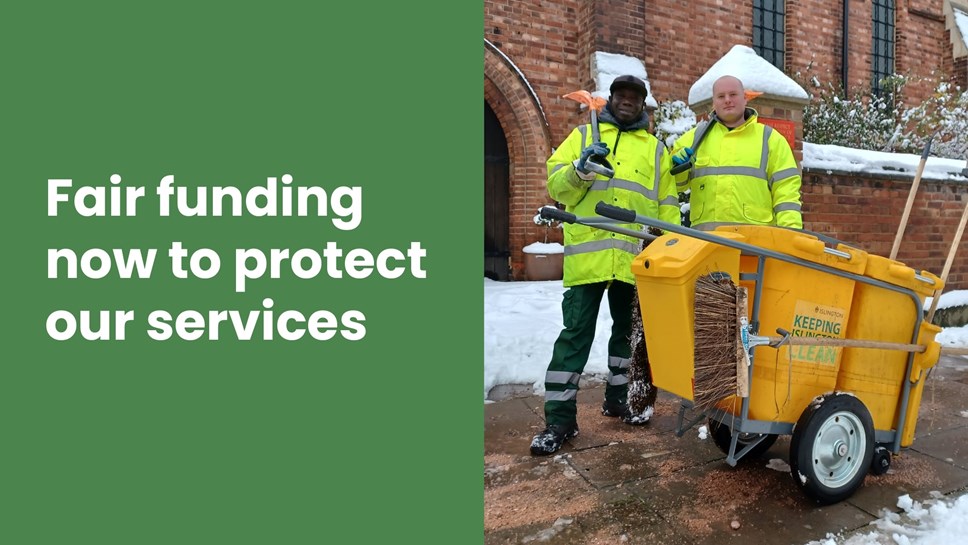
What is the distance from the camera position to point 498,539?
2229 millimetres

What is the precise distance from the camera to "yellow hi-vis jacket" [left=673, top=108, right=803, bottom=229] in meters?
3.03

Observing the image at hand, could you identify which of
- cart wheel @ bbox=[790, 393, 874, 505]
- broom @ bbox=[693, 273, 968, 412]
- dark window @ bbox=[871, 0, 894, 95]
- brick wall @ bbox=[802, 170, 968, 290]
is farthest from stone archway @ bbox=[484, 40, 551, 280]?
dark window @ bbox=[871, 0, 894, 95]

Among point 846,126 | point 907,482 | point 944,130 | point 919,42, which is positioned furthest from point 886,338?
point 919,42

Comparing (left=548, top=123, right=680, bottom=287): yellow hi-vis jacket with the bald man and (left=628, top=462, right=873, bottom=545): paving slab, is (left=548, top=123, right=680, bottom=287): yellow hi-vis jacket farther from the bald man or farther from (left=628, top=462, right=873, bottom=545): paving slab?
(left=628, top=462, right=873, bottom=545): paving slab

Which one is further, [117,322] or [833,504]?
[833,504]

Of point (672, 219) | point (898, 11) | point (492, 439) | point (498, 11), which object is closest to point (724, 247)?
point (672, 219)

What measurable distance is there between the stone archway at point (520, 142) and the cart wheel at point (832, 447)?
18.6ft

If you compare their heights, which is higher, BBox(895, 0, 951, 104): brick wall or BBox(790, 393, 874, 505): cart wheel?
BBox(895, 0, 951, 104): brick wall

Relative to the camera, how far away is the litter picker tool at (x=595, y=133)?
2723mm

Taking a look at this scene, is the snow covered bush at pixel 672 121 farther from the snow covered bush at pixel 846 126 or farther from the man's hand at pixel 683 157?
the man's hand at pixel 683 157

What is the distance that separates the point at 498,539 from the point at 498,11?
274 inches

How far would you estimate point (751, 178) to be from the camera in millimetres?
3041

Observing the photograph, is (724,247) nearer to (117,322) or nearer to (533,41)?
(117,322)

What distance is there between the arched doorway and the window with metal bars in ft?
15.4
